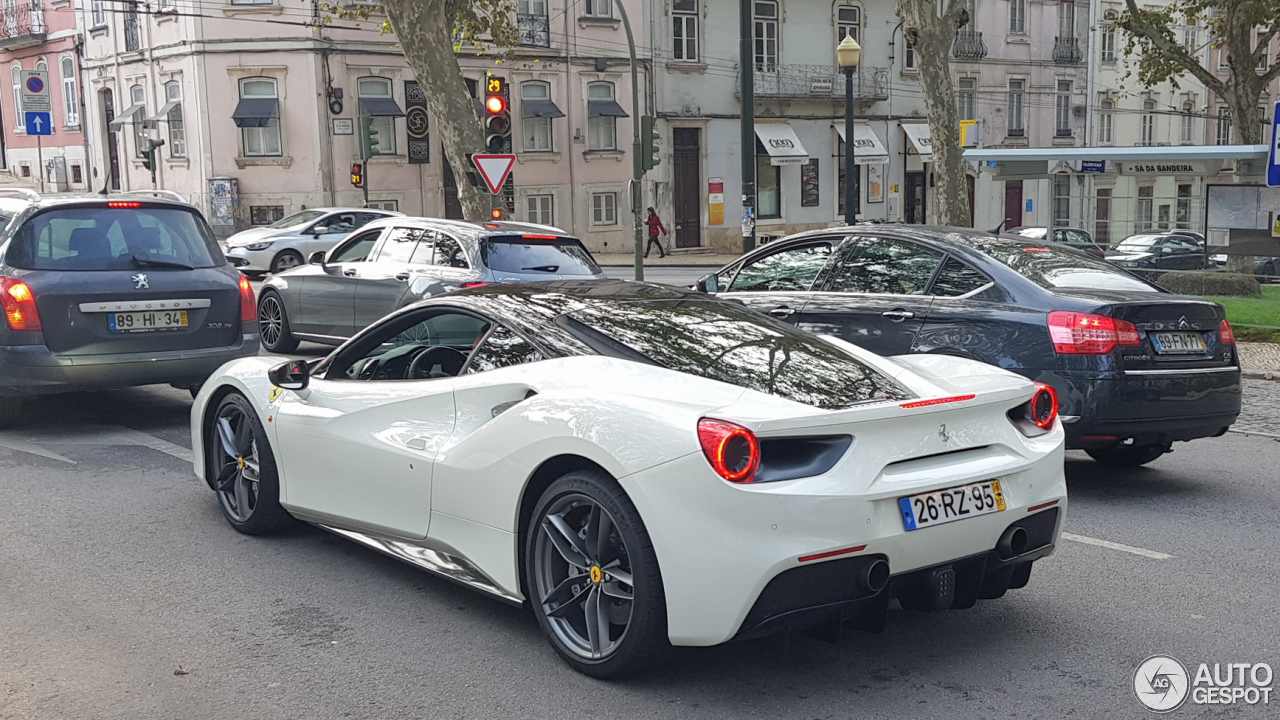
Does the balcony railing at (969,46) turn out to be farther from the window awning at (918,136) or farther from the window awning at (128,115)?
the window awning at (128,115)

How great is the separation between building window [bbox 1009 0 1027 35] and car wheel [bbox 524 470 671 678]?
4664cm

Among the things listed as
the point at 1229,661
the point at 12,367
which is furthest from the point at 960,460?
the point at 12,367

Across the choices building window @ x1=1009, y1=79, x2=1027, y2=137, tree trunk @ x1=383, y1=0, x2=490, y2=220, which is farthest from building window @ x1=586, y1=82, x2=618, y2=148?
building window @ x1=1009, y1=79, x2=1027, y2=137

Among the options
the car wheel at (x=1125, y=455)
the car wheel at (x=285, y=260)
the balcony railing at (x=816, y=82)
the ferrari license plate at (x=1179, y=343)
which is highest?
the balcony railing at (x=816, y=82)

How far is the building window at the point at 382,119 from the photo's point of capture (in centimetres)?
3416

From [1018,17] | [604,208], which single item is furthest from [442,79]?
[1018,17]

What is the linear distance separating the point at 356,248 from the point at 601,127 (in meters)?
25.8

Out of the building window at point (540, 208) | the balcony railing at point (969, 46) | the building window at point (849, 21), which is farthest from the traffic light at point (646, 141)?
the balcony railing at point (969, 46)

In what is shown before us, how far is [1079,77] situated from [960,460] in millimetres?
48678

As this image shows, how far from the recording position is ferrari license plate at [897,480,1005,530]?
4117mm

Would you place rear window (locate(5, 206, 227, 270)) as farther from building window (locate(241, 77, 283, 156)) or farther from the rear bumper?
building window (locate(241, 77, 283, 156))

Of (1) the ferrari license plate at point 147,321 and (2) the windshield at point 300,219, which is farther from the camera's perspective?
(2) the windshield at point 300,219

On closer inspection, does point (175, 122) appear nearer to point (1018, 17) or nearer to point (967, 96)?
point (967, 96)

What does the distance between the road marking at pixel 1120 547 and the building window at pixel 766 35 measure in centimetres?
3588
